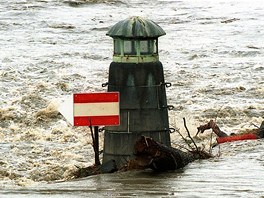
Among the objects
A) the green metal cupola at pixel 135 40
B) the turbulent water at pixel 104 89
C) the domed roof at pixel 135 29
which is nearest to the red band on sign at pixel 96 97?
the green metal cupola at pixel 135 40

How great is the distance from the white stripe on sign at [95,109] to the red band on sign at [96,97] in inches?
1.7

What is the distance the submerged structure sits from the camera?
1120 cm

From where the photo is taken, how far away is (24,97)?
20.8m

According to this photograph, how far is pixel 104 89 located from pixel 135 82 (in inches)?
407

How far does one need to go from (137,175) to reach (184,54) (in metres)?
18.3

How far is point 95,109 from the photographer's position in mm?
11234

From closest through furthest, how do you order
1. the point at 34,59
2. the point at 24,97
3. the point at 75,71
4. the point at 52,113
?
1. the point at 52,113
2. the point at 24,97
3. the point at 75,71
4. the point at 34,59

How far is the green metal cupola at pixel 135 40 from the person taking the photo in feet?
36.6

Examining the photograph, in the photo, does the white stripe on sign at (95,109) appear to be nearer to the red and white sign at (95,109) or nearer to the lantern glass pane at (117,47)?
the red and white sign at (95,109)

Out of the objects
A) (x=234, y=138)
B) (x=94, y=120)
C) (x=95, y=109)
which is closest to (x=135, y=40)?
(x=95, y=109)

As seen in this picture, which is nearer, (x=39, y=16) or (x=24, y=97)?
(x=24, y=97)

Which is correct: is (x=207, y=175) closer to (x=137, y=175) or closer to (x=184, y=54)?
(x=137, y=175)

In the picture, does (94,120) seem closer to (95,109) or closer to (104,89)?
(95,109)

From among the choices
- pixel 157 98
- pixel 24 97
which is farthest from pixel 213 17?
pixel 157 98
